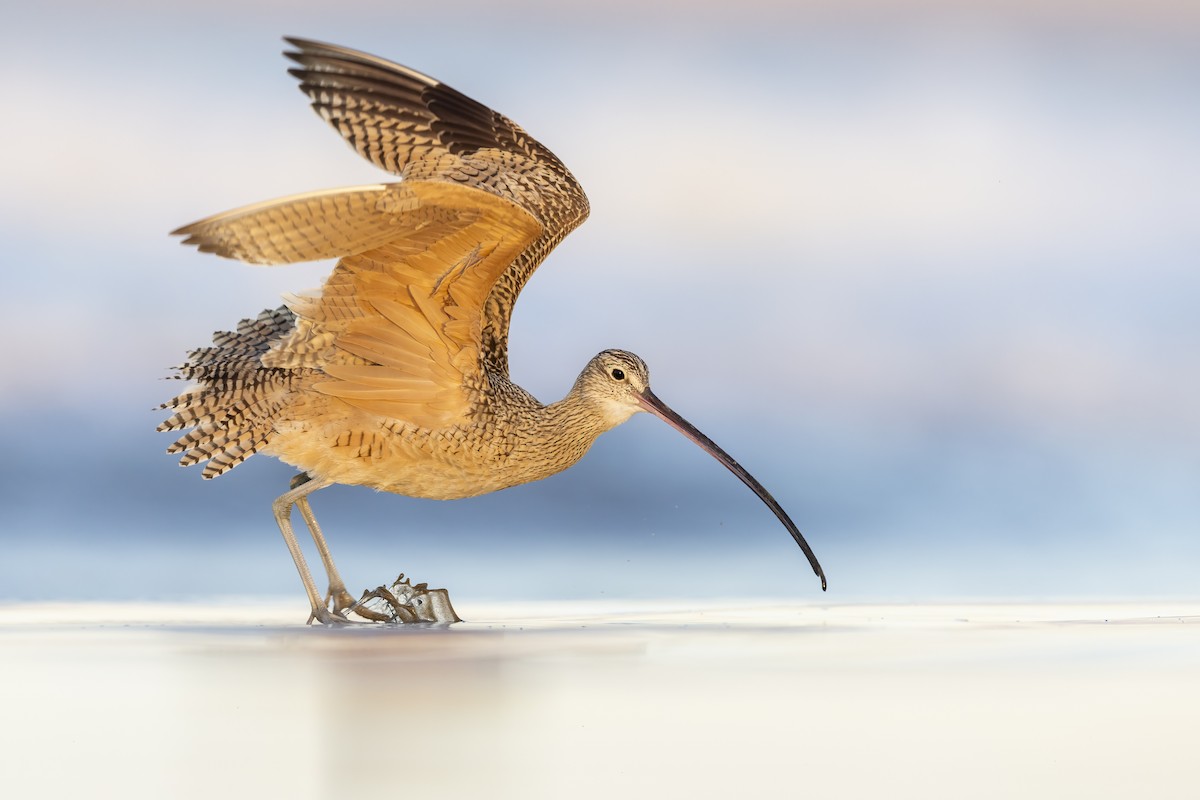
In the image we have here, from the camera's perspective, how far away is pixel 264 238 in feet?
24.6

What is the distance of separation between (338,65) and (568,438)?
255cm

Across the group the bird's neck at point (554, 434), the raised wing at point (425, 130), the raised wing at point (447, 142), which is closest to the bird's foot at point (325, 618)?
the bird's neck at point (554, 434)

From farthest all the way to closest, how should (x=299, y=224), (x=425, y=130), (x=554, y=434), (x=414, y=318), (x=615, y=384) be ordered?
(x=615, y=384), (x=554, y=434), (x=425, y=130), (x=414, y=318), (x=299, y=224)

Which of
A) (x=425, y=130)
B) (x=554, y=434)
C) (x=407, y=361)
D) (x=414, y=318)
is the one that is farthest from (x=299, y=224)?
(x=554, y=434)

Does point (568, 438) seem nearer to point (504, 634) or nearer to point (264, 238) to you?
point (504, 634)

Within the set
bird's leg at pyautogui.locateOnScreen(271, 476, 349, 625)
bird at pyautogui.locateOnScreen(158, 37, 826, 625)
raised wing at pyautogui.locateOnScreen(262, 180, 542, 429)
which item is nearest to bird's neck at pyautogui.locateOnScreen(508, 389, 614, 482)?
bird at pyautogui.locateOnScreen(158, 37, 826, 625)

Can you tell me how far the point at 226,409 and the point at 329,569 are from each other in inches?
45.0

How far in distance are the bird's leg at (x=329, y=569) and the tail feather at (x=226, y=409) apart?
663 millimetres

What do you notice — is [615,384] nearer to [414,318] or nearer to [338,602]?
[414,318]

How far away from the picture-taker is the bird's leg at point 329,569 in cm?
972

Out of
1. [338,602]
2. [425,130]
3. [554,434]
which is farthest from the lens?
[554,434]

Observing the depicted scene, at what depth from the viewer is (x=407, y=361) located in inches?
369

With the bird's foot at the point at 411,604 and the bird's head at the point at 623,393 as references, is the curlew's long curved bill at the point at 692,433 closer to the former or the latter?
the bird's head at the point at 623,393

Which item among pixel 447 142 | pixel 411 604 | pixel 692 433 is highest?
pixel 447 142
